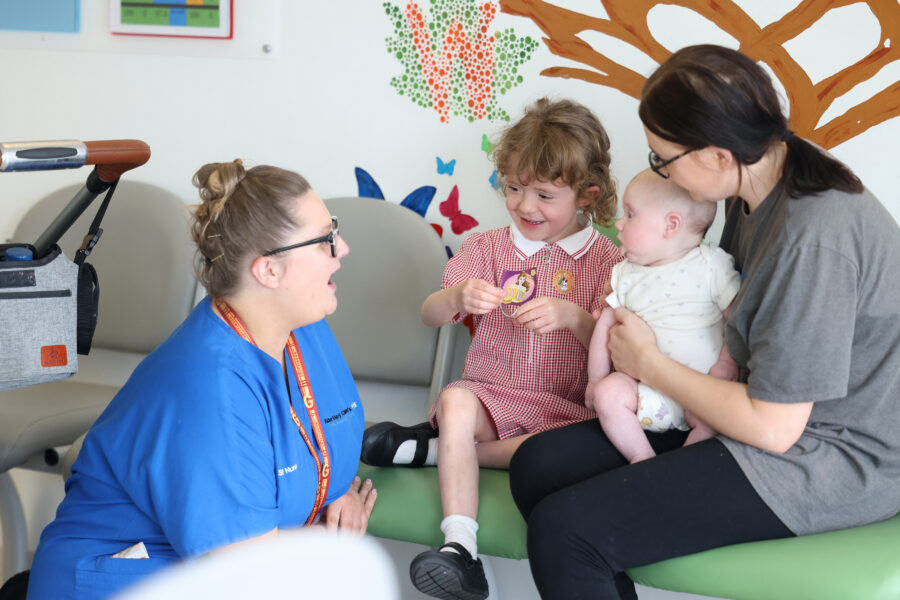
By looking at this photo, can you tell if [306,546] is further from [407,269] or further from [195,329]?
[407,269]

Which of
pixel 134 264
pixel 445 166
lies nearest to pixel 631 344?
pixel 445 166

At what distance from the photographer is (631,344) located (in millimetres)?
1617

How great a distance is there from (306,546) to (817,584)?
109 cm

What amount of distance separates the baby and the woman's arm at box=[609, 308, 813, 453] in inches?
1.5

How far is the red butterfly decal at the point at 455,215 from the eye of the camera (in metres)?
2.42

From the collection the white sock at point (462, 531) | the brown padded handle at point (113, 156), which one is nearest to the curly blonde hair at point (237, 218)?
the brown padded handle at point (113, 156)

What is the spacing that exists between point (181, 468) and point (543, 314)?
80cm

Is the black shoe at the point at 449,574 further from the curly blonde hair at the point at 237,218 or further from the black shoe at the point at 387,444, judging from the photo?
the curly blonde hair at the point at 237,218

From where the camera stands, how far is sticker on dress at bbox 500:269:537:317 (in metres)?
2.02

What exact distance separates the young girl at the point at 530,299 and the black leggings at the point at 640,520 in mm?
340

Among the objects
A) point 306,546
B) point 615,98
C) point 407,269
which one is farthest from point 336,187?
point 306,546

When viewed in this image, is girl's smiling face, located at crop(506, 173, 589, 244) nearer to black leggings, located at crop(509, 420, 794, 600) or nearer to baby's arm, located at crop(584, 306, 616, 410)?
baby's arm, located at crop(584, 306, 616, 410)

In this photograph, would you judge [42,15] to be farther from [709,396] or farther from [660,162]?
[709,396]

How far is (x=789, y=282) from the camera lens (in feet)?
4.39
